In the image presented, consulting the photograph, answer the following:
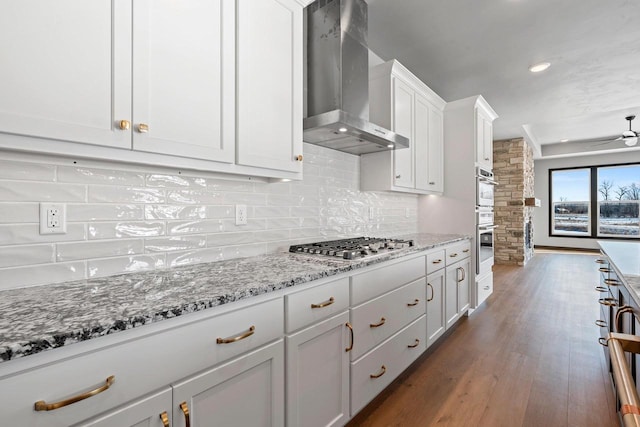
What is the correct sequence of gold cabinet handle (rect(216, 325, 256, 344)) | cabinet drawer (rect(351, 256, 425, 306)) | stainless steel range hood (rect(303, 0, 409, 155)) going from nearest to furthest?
gold cabinet handle (rect(216, 325, 256, 344)) → cabinet drawer (rect(351, 256, 425, 306)) → stainless steel range hood (rect(303, 0, 409, 155))

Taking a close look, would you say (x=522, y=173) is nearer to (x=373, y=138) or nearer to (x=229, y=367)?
(x=373, y=138)

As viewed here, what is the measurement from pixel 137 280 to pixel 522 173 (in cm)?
753

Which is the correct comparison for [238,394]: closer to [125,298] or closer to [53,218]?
[125,298]

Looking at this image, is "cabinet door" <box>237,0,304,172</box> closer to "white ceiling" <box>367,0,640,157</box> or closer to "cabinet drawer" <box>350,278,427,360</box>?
"cabinet drawer" <box>350,278,427,360</box>

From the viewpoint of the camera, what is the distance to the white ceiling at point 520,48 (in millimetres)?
2498

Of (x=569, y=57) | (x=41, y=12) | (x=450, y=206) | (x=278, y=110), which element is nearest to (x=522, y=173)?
(x=569, y=57)

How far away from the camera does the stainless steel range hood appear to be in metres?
2.14

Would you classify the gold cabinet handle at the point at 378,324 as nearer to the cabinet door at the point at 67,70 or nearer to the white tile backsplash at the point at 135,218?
the white tile backsplash at the point at 135,218

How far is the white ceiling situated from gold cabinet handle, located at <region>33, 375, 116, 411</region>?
2762mm

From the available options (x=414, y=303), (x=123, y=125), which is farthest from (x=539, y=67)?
(x=123, y=125)

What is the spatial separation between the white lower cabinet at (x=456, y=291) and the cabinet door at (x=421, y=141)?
34.4 inches

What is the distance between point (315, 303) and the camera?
1.39 metres

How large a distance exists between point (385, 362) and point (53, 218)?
5.94 feet

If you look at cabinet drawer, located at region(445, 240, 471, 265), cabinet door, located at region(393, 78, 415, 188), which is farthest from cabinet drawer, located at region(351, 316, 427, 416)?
cabinet door, located at region(393, 78, 415, 188)
